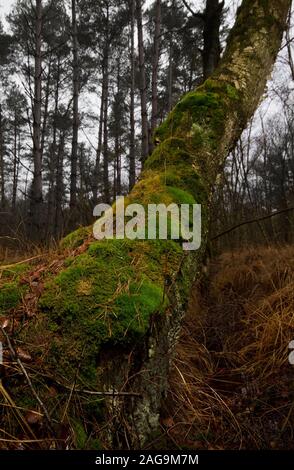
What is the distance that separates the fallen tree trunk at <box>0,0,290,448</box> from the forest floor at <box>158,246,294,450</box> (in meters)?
0.23

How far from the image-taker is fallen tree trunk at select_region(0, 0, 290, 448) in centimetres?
149

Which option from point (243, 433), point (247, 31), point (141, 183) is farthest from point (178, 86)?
point (243, 433)

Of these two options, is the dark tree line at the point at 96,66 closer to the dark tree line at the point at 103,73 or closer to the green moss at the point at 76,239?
the dark tree line at the point at 103,73

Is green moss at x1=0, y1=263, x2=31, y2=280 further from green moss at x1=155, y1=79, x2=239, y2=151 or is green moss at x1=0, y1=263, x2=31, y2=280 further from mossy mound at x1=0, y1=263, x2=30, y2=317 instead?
green moss at x1=155, y1=79, x2=239, y2=151

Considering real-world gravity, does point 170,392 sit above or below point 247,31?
below

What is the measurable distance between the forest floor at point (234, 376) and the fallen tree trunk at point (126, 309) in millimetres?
225

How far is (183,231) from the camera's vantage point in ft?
7.53

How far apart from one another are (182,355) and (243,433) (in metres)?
0.64

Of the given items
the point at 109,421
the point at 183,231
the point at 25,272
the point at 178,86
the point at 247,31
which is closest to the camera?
the point at 109,421

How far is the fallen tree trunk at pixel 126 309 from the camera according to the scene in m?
1.49

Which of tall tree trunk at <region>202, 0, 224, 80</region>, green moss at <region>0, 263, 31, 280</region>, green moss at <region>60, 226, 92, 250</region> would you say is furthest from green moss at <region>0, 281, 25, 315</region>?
tall tree trunk at <region>202, 0, 224, 80</region>

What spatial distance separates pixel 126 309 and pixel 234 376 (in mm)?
1102

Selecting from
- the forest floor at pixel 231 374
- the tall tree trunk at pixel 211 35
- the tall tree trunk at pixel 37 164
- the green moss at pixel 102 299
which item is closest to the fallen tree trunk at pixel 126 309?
the green moss at pixel 102 299
